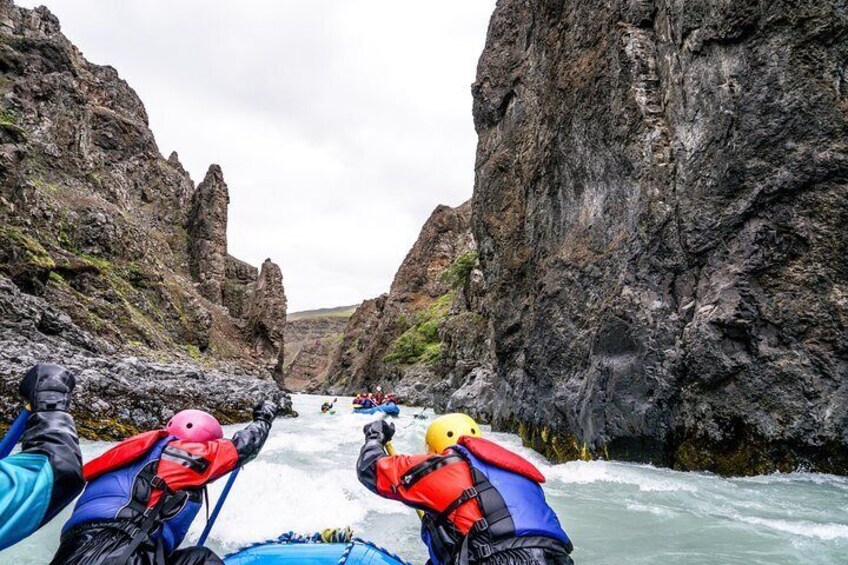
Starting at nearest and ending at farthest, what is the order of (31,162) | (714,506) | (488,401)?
(714,506), (488,401), (31,162)

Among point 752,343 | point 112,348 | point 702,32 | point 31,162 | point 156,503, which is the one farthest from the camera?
point 31,162

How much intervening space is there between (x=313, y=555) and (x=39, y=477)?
7.93ft

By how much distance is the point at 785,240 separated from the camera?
8.23m

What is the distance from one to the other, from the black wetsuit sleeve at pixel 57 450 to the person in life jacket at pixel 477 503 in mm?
1775

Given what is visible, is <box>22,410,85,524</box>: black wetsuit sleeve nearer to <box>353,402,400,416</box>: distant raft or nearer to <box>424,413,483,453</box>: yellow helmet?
<box>424,413,483,453</box>: yellow helmet

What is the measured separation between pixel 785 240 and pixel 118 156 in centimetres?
5203

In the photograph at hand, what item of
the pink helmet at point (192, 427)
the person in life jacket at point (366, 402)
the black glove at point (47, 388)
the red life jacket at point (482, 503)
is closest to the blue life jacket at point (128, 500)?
the pink helmet at point (192, 427)

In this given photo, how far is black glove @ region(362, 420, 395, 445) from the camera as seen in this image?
3.78 m

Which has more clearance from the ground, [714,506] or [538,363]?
[538,363]

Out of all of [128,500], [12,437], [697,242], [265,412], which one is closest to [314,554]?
[265,412]

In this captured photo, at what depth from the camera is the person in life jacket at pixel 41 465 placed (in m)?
1.71

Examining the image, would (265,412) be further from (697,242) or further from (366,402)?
(366,402)

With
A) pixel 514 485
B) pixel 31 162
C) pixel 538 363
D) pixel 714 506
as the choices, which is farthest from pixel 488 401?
pixel 31 162

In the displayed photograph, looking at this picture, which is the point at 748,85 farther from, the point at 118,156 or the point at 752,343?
the point at 118,156
